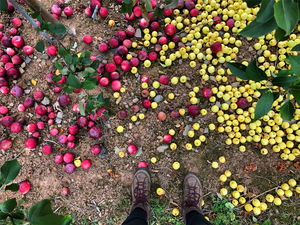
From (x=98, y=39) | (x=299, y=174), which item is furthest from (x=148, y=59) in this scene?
(x=299, y=174)

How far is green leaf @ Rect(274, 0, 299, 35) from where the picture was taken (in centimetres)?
113

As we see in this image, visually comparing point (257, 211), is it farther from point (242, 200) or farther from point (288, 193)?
point (288, 193)

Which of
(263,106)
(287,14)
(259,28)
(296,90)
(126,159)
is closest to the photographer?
(287,14)

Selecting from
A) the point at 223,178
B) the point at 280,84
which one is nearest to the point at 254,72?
the point at 280,84

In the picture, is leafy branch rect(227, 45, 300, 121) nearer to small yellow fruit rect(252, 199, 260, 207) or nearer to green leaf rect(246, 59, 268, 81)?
green leaf rect(246, 59, 268, 81)

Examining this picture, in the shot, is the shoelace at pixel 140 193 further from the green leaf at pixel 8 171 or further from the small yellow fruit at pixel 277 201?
the small yellow fruit at pixel 277 201

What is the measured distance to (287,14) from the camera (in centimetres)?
115

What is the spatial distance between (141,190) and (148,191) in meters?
0.16

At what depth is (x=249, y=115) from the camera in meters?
3.73

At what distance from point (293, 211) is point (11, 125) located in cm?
633

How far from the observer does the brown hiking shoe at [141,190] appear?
350 centimetres

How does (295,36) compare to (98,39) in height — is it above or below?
Answer: above

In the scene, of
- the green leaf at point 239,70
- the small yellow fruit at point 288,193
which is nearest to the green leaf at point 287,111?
the green leaf at point 239,70

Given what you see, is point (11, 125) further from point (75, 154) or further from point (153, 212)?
point (153, 212)
